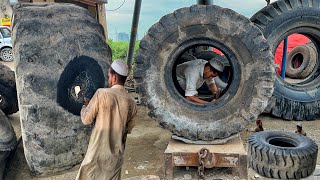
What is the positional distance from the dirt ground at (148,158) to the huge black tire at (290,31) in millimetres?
205

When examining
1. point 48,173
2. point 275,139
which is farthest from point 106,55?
point 275,139

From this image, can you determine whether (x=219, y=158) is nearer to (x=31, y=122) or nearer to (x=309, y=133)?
(x=31, y=122)

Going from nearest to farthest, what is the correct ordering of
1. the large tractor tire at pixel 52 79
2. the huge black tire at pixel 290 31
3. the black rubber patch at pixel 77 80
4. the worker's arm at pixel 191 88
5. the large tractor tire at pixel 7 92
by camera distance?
1. the large tractor tire at pixel 52 79
2. the black rubber patch at pixel 77 80
3. the worker's arm at pixel 191 88
4. the large tractor tire at pixel 7 92
5. the huge black tire at pixel 290 31

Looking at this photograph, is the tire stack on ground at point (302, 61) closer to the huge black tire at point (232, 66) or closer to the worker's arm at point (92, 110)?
the huge black tire at point (232, 66)

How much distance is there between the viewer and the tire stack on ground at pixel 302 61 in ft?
29.6

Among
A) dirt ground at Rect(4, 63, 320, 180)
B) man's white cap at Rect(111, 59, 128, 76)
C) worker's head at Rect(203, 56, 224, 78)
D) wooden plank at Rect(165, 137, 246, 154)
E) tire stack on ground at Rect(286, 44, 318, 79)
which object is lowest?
dirt ground at Rect(4, 63, 320, 180)

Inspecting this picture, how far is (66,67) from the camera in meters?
3.70

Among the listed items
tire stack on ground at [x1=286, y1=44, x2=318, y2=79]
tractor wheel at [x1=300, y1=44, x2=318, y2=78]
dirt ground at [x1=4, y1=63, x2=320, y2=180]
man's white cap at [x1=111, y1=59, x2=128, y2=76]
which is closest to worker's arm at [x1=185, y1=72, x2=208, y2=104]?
dirt ground at [x1=4, y1=63, x2=320, y2=180]

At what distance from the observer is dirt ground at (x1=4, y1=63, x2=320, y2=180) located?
371 centimetres

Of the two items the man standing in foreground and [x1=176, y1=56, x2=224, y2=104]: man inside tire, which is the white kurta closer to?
the man standing in foreground

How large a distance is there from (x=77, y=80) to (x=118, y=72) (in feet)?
3.95

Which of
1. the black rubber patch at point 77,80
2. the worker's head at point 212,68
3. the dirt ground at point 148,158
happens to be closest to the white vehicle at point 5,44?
the dirt ground at point 148,158

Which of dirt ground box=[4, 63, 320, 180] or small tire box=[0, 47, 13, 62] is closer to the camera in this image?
dirt ground box=[4, 63, 320, 180]

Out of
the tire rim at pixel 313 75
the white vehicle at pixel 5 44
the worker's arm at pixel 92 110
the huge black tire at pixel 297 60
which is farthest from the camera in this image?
the white vehicle at pixel 5 44
